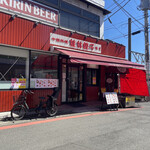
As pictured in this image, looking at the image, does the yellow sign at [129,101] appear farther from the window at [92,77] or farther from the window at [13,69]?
the window at [13,69]

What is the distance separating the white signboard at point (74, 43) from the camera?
10.0 meters

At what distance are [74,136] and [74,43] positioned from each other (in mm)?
7243

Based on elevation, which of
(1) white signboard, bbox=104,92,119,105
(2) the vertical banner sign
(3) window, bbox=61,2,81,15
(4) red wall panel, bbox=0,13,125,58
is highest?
(3) window, bbox=61,2,81,15

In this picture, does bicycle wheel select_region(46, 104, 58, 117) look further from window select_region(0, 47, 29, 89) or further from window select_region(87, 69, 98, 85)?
window select_region(87, 69, 98, 85)

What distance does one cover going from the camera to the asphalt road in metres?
4.18

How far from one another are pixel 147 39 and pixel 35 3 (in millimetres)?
12375

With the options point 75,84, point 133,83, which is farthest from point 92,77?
point 133,83

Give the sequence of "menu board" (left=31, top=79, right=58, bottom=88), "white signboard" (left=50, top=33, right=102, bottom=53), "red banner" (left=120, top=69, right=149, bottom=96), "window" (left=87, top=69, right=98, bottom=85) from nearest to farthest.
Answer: "menu board" (left=31, top=79, right=58, bottom=88) < "white signboard" (left=50, top=33, right=102, bottom=53) < "red banner" (left=120, top=69, right=149, bottom=96) < "window" (left=87, top=69, right=98, bottom=85)

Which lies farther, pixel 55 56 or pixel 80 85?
pixel 80 85

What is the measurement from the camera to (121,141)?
179 inches

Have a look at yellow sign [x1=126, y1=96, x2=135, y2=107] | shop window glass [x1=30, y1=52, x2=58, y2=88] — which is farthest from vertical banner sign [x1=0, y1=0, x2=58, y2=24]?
yellow sign [x1=126, y1=96, x2=135, y2=107]

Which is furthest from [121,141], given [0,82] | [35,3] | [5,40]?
[35,3]

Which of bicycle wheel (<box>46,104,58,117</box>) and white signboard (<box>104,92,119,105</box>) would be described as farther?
white signboard (<box>104,92,119,105</box>)

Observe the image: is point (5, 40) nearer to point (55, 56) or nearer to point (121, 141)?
point (55, 56)
